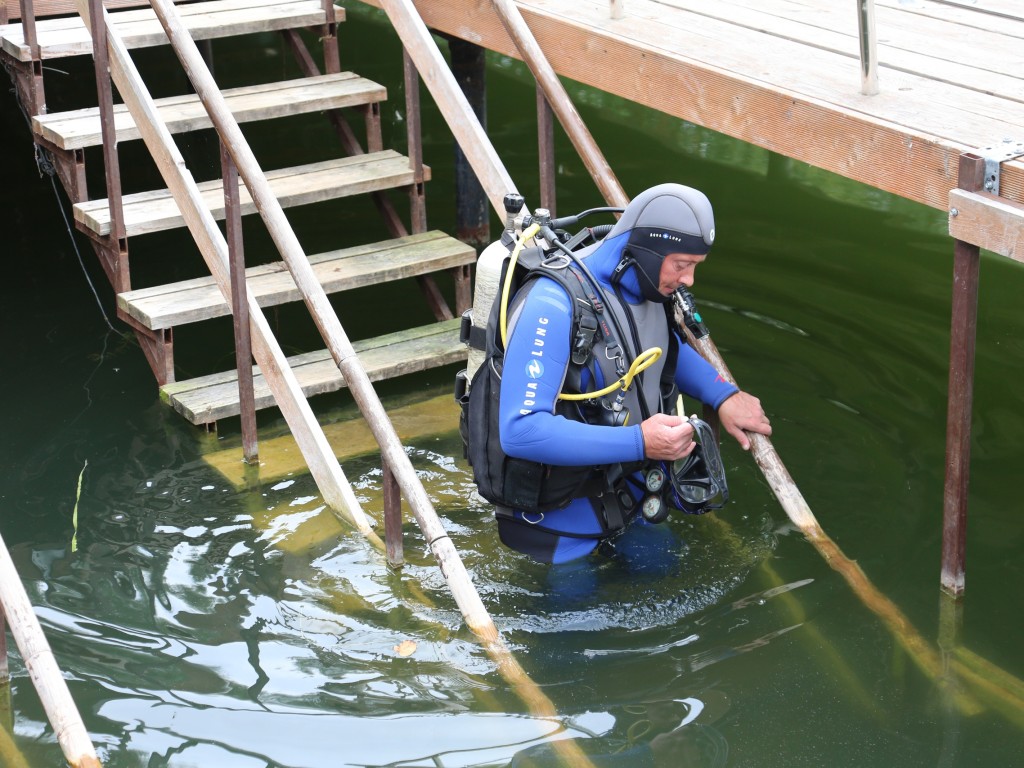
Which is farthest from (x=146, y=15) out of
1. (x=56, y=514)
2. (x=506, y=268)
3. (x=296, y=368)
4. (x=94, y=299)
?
(x=506, y=268)

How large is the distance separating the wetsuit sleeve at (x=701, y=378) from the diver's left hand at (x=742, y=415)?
3 cm

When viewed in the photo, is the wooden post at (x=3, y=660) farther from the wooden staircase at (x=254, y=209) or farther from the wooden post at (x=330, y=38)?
the wooden post at (x=330, y=38)

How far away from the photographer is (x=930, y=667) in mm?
4434

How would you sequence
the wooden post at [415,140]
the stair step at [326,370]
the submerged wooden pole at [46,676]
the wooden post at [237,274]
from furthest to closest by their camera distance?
the wooden post at [415,140], the stair step at [326,370], the wooden post at [237,274], the submerged wooden pole at [46,676]

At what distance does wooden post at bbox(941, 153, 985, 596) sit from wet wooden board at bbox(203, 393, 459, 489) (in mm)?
2385

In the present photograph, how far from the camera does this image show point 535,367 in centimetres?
396

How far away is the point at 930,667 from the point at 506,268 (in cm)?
192

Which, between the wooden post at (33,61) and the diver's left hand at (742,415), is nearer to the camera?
the diver's left hand at (742,415)

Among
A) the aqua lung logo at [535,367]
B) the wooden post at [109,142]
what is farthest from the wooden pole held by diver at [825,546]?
the wooden post at [109,142]

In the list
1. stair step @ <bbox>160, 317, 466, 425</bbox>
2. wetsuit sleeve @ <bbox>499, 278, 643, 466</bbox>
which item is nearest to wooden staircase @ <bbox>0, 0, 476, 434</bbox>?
stair step @ <bbox>160, 317, 466, 425</bbox>

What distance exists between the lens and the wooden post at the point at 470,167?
7.97 meters

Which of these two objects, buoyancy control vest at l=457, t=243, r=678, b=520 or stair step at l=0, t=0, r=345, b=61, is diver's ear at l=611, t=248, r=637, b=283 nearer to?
buoyancy control vest at l=457, t=243, r=678, b=520

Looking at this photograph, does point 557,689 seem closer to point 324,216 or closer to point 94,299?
point 94,299

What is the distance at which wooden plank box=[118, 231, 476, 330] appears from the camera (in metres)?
6.11
